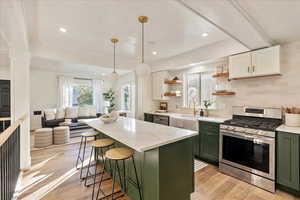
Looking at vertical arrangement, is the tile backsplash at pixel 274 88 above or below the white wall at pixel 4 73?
below

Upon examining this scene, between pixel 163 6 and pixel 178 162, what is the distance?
2093mm

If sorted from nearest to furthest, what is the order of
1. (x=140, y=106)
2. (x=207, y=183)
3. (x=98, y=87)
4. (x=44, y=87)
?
(x=207, y=183) → (x=140, y=106) → (x=44, y=87) → (x=98, y=87)

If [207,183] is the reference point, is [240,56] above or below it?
above

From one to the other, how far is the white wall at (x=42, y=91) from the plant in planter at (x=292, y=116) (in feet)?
26.1

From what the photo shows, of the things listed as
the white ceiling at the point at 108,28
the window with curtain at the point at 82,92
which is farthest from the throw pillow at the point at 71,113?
the white ceiling at the point at 108,28

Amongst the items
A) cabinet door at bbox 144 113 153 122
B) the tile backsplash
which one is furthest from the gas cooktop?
cabinet door at bbox 144 113 153 122

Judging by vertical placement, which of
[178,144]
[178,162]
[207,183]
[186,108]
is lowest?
[207,183]

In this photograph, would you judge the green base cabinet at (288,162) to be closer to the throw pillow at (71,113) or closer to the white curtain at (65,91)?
the throw pillow at (71,113)

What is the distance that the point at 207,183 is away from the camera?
93.3 inches

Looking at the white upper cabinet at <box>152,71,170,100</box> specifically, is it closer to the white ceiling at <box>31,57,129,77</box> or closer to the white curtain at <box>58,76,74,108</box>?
the white ceiling at <box>31,57,129,77</box>

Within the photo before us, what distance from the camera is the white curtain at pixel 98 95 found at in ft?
25.0

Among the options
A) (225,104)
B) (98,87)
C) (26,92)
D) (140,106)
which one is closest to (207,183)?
(225,104)

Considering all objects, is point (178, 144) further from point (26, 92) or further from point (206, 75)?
point (26, 92)

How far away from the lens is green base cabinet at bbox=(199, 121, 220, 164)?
2.89m
